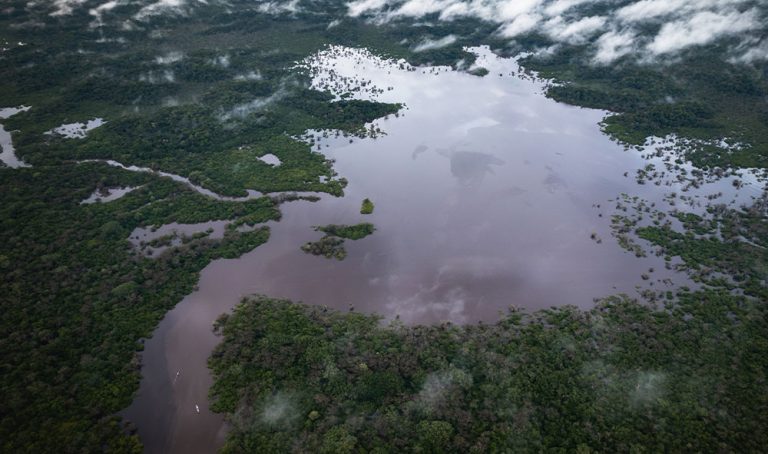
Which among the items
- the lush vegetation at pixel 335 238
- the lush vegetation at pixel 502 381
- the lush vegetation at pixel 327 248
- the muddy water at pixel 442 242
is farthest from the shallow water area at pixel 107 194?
the lush vegetation at pixel 502 381

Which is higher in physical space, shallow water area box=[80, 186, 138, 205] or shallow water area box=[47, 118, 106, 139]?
shallow water area box=[47, 118, 106, 139]

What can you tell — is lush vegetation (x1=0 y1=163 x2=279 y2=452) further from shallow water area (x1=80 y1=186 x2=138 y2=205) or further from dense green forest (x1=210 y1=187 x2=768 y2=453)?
dense green forest (x1=210 y1=187 x2=768 y2=453)

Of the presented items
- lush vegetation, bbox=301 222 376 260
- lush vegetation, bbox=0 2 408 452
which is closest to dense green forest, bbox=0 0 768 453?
lush vegetation, bbox=0 2 408 452

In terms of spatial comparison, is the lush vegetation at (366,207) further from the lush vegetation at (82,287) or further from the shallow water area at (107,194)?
the shallow water area at (107,194)

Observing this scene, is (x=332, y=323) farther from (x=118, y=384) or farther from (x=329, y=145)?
(x=329, y=145)

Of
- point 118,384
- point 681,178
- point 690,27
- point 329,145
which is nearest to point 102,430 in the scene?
point 118,384

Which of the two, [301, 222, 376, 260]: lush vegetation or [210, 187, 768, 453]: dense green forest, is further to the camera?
[301, 222, 376, 260]: lush vegetation

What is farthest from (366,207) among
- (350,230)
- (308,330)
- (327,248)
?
(308,330)
